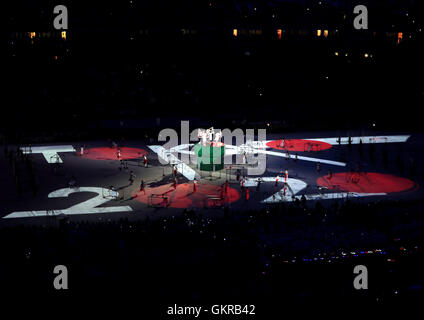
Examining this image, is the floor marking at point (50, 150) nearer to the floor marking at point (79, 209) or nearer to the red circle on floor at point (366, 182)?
the floor marking at point (79, 209)

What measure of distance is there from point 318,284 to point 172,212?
11946 millimetres

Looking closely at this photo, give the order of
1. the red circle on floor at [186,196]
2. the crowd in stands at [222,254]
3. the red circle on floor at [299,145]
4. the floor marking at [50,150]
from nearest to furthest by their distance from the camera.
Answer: the crowd in stands at [222,254] < the red circle on floor at [186,196] < the floor marking at [50,150] < the red circle on floor at [299,145]

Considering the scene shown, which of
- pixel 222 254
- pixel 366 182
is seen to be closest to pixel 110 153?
pixel 366 182

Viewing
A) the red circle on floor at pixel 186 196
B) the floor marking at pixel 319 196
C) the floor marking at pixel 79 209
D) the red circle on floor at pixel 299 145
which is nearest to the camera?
the floor marking at pixel 79 209

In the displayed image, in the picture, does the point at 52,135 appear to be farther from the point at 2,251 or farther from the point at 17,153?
the point at 2,251

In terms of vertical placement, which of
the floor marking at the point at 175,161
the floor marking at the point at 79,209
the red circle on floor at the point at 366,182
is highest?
the floor marking at the point at 175,161

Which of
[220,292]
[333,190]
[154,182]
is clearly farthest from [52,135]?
[220,292]

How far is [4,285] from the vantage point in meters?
15.9

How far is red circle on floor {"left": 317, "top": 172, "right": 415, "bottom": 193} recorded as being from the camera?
31484 millimetres

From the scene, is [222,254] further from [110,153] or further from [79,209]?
[110,153]

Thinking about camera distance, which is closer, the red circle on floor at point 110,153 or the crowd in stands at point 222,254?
the crowd in stands at point 222,254

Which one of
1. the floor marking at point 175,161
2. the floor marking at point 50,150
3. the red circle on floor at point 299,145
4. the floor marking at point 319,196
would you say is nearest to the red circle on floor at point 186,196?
the floor marking at point 319,196

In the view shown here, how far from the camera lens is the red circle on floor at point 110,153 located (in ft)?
129

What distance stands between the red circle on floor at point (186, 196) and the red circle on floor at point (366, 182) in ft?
21.9
